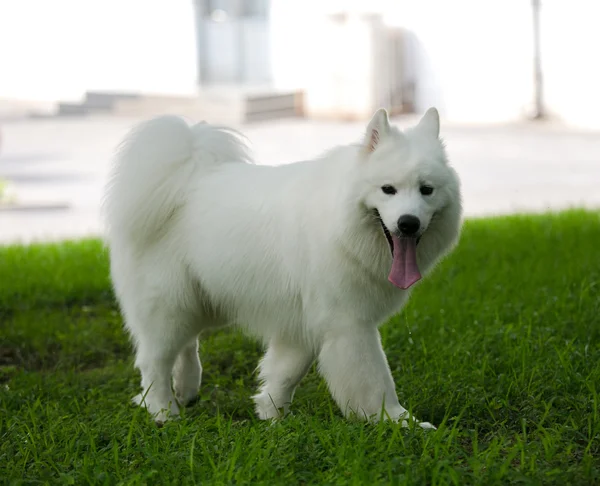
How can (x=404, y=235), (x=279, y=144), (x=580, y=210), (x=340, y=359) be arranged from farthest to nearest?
(x=279, y=144) < (x=580, y=210) < (x=340, y=359) < (x=404, y=235)

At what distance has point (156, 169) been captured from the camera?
4371 mm

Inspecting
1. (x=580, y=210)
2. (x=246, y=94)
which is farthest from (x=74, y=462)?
(x=246, y=94)

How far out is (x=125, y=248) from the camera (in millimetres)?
4488

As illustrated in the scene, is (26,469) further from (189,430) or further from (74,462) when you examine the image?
(189,430)

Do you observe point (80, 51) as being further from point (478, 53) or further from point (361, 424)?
point (361, 424)

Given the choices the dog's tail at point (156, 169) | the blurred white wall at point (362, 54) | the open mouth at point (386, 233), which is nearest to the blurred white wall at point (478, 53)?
the blurred white wall at point (362, 54)

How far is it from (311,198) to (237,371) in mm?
1572

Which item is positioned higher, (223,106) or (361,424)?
(223,106)

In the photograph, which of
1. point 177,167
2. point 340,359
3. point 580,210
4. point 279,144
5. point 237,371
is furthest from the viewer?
point 279,144

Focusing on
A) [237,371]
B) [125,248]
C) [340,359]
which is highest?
[125,248]

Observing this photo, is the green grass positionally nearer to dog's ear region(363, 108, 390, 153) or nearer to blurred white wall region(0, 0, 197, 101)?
dog's ear region(363, 108, 390, 153)

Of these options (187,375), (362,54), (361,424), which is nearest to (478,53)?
(362,54)

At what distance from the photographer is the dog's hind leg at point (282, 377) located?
4.26 m

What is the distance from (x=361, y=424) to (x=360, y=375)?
1.29ft
